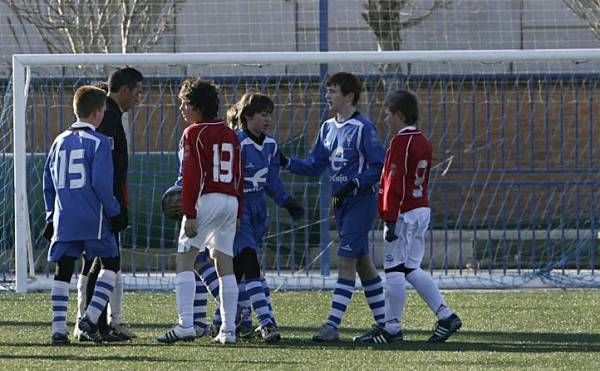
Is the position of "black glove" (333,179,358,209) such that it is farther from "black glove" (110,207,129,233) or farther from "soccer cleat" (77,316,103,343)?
"soccer cleat" (77,316,103,343)

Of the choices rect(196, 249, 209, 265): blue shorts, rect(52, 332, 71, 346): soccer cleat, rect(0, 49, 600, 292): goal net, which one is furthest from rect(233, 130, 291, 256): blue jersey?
rect(0, 49, 600, 292): goal net

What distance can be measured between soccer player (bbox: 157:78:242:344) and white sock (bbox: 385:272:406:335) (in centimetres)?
98

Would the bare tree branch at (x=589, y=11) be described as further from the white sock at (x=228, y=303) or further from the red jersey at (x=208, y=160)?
the white sock at (x=228, y=303)

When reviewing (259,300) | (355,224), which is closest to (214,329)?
(259,300)

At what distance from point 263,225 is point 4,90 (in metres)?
6.21

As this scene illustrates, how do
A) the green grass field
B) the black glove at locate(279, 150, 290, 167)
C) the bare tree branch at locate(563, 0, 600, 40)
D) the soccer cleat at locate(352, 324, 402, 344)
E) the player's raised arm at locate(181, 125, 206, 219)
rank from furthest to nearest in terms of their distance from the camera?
the bare tree branch at locate(563, 0, 600, 40)
the black glove at locate(279, 150, 290, 167)
the soccer cleat at locate(352, 324, 402, 344)
the player's raised arm at locate(181, 125, 206, 219)
the green grass field

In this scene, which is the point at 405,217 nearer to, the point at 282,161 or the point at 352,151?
the point at 352,151

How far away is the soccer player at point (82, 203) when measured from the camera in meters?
8.38

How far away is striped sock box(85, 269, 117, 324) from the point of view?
852cm

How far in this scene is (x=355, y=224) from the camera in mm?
8922

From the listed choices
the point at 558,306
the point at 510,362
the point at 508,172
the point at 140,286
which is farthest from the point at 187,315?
the point at 508,172

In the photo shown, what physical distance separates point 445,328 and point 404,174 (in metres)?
0.97

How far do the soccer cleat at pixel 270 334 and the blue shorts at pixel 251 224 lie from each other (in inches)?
22.0

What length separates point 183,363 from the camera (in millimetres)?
7609
